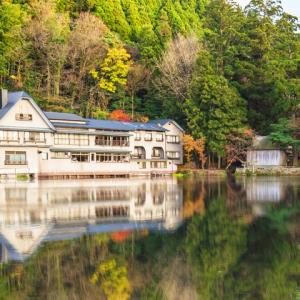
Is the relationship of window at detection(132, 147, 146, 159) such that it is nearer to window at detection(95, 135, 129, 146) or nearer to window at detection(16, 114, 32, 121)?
window at detection(95, 135, 129, 146)

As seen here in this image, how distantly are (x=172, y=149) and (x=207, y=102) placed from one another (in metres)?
6.60

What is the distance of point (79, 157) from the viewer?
43.5m

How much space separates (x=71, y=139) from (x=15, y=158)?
18.2 ft

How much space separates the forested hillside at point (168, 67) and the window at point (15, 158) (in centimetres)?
1097

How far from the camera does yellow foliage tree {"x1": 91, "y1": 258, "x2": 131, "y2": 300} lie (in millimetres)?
7379

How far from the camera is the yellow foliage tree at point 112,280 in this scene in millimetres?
7379

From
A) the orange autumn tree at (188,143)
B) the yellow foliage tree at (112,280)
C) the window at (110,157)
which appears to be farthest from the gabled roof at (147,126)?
the yellow foliage tree at (112,280)

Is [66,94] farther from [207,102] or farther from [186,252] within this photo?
[186,252]

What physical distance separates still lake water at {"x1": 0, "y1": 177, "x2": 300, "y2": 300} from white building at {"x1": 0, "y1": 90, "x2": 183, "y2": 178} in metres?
23.0

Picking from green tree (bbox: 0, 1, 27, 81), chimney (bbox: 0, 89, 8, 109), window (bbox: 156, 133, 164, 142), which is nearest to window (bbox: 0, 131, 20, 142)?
chimney (bbox: 0, 89, 8, 109)

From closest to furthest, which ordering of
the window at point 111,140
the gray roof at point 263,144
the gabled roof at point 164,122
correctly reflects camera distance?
the window at point 111,140 → the gray roof at point 263,144 → the gabled roof at point 164,122

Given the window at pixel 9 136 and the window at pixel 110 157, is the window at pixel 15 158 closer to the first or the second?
the window at pixel 9 136

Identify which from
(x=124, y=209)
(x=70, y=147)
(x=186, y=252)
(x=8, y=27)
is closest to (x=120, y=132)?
(x=70, y=147)

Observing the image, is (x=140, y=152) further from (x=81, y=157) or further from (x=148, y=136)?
(x=81, y=157)
